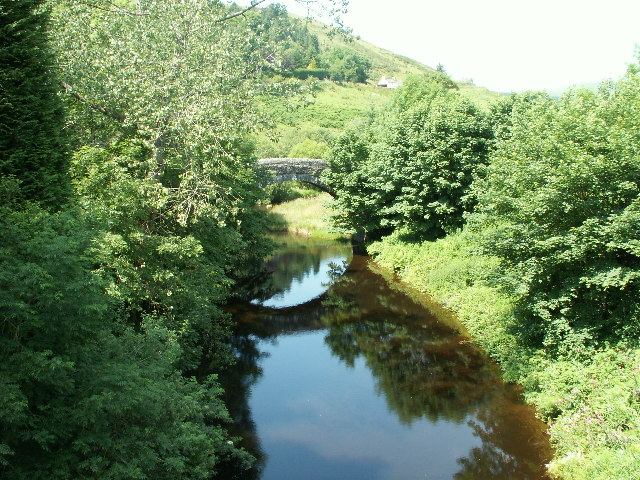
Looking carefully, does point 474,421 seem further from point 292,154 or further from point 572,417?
point 292,154

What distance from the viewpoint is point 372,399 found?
16641 mm

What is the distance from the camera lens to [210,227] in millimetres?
17359

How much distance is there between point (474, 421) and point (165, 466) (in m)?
9.32

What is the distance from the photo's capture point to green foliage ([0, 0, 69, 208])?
11.2 metres

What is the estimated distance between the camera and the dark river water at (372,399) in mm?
13023

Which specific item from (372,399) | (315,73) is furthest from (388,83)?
(372,399)

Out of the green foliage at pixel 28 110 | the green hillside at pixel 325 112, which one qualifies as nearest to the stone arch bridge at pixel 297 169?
the green hillside at pixel 325 112

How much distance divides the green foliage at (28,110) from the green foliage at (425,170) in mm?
19310

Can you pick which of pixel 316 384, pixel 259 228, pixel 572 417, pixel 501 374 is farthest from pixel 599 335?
pixel 259 228

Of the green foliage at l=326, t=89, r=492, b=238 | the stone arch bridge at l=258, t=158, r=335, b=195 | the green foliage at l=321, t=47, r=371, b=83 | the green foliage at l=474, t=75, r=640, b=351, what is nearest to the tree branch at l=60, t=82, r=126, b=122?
the green foliage at l=474, t=75, r=640, b=351

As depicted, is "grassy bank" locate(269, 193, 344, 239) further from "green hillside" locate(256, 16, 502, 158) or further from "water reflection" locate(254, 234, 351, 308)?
"green hillside" locate(256, 16, 502, 158)

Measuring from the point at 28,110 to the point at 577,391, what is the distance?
1457cm

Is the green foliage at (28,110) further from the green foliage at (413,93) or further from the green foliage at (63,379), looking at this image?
the green foliage at (413,93)

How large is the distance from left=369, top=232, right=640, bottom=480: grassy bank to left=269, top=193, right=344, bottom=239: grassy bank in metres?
26.0
